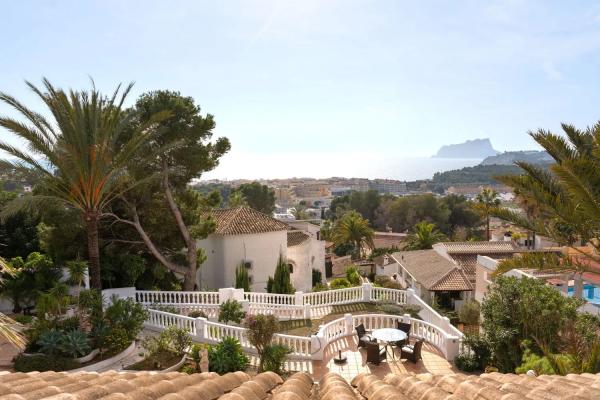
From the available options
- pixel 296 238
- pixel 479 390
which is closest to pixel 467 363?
pixel 479 390

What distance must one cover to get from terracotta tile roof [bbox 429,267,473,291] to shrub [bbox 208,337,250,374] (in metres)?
17.2

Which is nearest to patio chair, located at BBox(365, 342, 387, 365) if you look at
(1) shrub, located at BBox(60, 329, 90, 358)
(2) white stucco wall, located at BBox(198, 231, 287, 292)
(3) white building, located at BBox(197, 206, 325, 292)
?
(1) shrub, located at BBox(60, 329, 90, 358)

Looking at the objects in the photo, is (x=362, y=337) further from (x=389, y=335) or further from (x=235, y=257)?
(x=235, y=257)

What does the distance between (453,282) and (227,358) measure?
19.0 meters

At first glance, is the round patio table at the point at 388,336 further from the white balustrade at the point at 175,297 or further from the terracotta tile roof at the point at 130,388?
the white balustrade at the point at 175,297

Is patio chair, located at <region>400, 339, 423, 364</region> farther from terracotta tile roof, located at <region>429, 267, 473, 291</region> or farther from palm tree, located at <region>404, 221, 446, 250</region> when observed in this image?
palm tree, located at <region>404, 221, 446, 250</region>

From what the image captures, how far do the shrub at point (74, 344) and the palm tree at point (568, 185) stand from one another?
1114 cm

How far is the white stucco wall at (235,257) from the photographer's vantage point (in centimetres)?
2353

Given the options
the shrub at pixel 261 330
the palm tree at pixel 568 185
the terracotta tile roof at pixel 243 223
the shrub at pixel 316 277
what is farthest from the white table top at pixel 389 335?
the shrub at pixel 316 277

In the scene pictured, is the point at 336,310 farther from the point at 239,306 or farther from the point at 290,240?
the point at 290,240

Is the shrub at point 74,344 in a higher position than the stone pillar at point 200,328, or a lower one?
higher

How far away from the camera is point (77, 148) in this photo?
43.9 ft

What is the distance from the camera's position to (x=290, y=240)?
2877cm

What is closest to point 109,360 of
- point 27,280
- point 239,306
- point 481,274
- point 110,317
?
point 110,317
